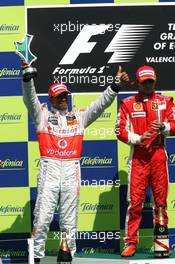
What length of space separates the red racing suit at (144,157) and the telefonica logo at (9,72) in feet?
4.01

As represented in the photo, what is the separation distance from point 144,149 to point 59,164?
73 cm

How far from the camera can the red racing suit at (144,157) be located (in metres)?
5.84

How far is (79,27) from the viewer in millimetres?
6582

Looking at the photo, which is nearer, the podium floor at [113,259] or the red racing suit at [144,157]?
the podium floor at [113,259]

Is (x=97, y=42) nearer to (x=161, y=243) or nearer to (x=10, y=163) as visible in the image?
(x=10, y=163)

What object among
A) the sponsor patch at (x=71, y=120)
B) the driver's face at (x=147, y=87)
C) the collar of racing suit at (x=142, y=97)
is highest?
the driver's face at (x=147, y=87)

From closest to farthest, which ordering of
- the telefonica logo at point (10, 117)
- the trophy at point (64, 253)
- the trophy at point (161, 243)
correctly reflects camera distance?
the trophy at point (64, 253)
the trophy at point (161, 243)
the telefonica logo at point (10, 117)

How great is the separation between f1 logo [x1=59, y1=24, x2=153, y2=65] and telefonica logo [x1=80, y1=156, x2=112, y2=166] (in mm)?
912

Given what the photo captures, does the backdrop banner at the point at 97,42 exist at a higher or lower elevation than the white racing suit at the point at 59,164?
higher

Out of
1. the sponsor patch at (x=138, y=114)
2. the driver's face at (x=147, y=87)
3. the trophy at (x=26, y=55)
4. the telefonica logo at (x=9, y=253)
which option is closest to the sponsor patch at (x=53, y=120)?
the trophy at (x=26, y=55)

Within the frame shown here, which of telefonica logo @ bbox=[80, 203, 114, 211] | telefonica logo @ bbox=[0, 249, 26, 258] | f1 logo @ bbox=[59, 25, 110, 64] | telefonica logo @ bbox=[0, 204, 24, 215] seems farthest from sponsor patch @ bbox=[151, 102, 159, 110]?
telefonica logo @ bbox=[0, 249, 26, 258]

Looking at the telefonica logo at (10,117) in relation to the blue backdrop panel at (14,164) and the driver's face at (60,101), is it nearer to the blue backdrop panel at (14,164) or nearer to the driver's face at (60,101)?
the blue backdrop panel at (14,164)

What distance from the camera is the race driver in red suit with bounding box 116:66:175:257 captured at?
19.1ft

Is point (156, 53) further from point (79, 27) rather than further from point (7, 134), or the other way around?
point (7, 134)
